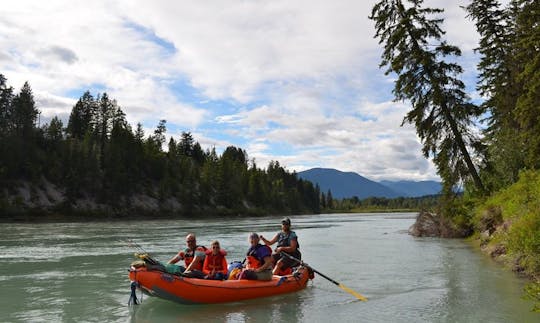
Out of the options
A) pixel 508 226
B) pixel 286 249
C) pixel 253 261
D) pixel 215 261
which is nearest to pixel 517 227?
pixel 508 226

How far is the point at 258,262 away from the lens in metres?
13.3

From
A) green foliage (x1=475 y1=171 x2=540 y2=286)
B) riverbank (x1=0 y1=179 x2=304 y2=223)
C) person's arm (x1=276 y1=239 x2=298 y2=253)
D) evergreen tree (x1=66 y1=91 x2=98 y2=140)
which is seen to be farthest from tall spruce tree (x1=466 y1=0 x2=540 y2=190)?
evergreen tree (x1=66 y1=91 x2=98 y2=140)

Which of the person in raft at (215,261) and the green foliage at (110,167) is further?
the green foliage at (110,167)

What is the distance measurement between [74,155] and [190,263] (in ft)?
244

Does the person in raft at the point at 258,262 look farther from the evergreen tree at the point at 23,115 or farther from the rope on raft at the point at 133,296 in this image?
the evergreen tree at the point at 23,115

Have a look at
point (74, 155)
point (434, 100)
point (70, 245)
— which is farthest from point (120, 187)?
point (434, 100)

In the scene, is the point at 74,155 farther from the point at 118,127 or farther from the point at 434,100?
the point at 434,100

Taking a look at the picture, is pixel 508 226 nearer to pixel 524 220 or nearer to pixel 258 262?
pixel 524 220

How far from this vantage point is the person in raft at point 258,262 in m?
12.8

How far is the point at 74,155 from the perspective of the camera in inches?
3118

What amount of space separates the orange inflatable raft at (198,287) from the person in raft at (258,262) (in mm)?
220

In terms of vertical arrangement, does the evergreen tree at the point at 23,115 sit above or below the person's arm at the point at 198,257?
above

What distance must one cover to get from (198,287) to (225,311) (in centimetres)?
94

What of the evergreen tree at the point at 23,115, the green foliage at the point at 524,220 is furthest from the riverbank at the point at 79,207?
the green foliage at the point at 524,220
